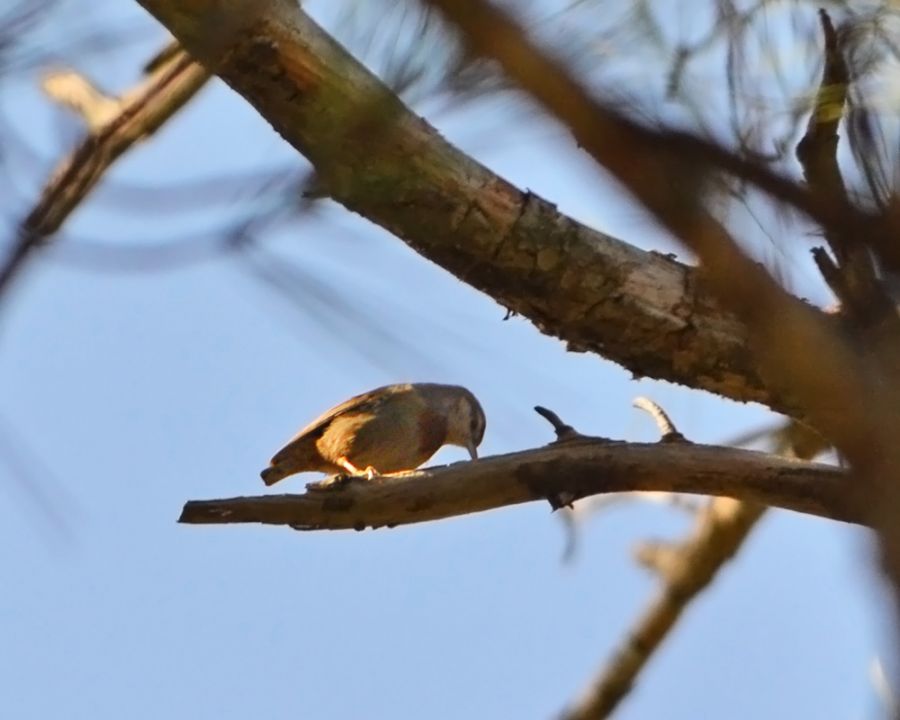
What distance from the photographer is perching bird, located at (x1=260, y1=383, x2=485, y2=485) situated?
420 centimetres

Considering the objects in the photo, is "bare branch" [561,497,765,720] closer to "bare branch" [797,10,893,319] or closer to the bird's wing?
the bird's wing

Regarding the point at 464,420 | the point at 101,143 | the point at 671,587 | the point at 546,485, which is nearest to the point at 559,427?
the point at 546,485

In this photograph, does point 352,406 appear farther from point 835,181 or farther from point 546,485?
point 835,181

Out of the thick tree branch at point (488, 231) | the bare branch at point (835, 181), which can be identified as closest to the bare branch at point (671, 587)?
the thick tree branch at point (488, 231)

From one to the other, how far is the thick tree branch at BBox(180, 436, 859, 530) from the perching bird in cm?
177

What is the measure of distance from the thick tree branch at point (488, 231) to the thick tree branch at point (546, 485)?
16cm

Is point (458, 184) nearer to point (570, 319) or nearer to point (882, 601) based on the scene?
point (570, 319)

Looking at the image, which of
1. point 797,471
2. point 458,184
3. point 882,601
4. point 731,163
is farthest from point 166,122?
point 882,601

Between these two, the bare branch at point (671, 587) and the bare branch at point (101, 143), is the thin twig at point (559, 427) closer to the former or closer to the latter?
the bare branch at point (101, 143)

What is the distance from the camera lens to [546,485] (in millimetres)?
2275

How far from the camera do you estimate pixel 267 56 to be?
1899 millimetres

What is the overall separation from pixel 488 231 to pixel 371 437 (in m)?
2.06

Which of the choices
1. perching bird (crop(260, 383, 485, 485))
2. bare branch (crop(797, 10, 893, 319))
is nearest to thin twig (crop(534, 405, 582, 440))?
bare branch (crop(797, 10, 893, 319))

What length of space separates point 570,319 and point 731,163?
135 centimetres
